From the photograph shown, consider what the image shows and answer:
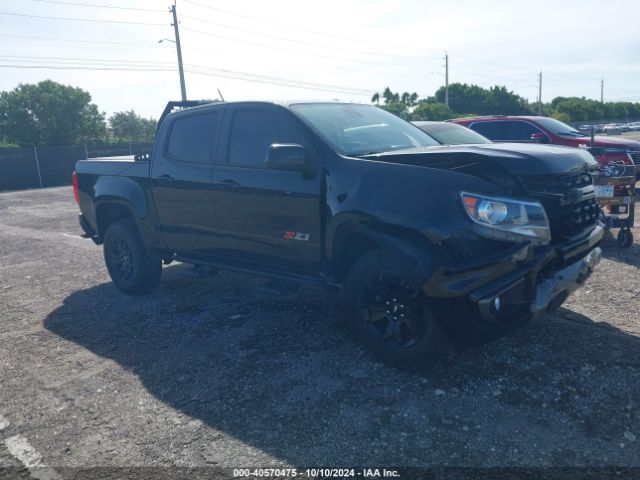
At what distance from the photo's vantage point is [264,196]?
4562mm

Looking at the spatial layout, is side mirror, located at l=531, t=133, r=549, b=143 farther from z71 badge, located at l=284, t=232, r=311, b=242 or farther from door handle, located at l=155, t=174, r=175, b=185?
z71 badge, located at l=284, t=232, r=311, b=242

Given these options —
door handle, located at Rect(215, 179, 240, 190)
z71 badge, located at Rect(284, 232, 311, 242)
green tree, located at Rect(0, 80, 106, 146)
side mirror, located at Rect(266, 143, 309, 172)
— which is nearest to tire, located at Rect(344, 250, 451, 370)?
z71 badge, located at Rect(284, 232, 311, 242)

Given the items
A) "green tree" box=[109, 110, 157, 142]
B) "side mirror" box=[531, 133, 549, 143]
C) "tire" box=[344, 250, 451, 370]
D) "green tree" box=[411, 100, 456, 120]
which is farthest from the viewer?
"green tree" box=[109, 110, 157, 142]

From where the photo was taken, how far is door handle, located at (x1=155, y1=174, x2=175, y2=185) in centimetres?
545

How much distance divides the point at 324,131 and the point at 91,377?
2587mm

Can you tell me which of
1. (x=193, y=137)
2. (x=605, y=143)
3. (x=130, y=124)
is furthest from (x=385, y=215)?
(x=130, y=124)

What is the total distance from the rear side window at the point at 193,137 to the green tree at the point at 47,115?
55227 mm

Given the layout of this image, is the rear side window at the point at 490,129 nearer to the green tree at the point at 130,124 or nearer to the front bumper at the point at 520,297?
the front bumper at the point at 520,297

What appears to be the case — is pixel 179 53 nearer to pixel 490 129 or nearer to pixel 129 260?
pixel 490 129

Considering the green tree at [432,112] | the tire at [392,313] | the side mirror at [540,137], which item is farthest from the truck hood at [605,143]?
the green tree at [432,112]

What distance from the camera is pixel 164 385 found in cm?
397

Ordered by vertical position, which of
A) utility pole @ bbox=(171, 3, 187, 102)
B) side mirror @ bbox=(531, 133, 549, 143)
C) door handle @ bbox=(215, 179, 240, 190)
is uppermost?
utility pole @ bbox=(171, 3, 187, 102)

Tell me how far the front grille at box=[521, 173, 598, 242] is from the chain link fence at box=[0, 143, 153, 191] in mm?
23201

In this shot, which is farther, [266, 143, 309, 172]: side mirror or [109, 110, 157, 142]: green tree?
[109, 110, 157, 142]: green tree
